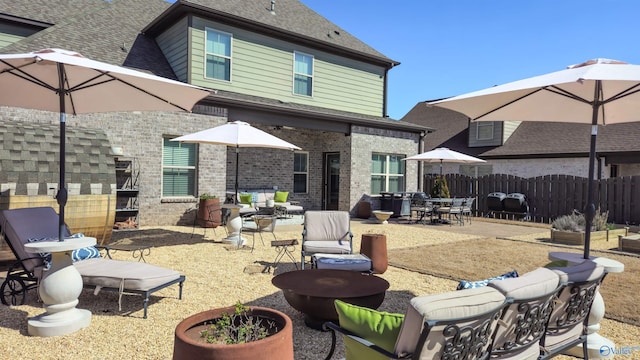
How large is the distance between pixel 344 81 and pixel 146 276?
12940 mm

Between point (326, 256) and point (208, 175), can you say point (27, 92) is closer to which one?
point (326, 256)

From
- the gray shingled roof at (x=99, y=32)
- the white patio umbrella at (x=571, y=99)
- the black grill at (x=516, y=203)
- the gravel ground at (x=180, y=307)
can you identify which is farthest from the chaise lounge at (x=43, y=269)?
the black grill at (x=516, y=203)

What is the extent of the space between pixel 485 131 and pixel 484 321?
A: 21819 mm

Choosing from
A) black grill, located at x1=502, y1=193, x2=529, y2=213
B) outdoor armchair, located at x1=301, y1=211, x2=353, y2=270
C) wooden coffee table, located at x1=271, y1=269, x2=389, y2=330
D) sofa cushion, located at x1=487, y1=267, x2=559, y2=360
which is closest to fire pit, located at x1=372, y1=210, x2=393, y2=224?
black grill, located at x1=502, y1=193, x2=529, y2=213

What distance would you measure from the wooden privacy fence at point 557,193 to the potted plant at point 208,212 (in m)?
11.7

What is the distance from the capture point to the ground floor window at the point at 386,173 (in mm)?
16438

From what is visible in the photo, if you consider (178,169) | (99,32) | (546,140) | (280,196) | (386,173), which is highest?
(99,32)

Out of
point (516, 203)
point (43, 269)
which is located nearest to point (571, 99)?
point (43, 269)

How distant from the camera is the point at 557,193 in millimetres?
15781

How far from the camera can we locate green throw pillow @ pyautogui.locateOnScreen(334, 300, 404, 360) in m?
2.52

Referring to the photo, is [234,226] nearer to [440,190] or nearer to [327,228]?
[327,228]

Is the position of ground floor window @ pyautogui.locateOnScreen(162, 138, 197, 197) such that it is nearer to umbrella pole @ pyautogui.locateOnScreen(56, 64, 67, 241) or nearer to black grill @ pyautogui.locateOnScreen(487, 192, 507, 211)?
umbrella pole @ pyautogui.locateOnScreen(56, 64, 67, 241)

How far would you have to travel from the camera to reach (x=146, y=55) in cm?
1305

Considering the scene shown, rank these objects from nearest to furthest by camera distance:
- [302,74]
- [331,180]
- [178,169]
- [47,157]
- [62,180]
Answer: [62,180] < [47,157] < [178,169] < [302,74] < [331,180]
